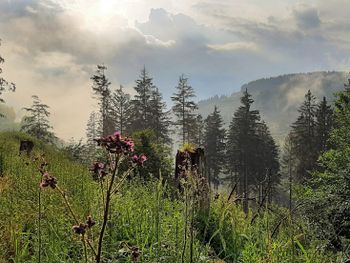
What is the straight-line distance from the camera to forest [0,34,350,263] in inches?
120

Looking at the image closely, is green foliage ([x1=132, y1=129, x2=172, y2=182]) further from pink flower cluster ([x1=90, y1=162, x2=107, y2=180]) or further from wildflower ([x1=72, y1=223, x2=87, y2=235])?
wildflower ([x1=72, y1=223, x2=87, y2=235])

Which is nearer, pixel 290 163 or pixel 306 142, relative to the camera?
pixel 290 163

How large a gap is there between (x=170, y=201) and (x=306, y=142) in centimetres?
5245

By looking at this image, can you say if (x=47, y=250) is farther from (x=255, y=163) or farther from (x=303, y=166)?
(x=255, y=163)

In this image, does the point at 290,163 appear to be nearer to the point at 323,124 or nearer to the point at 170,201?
the point at 170,201

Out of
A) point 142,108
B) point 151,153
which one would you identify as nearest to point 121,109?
point 142,108

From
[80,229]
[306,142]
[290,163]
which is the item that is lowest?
[80,229]

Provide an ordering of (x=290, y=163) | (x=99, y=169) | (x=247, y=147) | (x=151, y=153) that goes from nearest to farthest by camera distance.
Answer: (x=99, y=169)
(x=290, y=163)
(x=151, y=153)
(x=247, y=147)

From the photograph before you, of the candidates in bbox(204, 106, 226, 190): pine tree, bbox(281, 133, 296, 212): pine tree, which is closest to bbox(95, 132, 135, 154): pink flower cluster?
bbox(281, 133, 296, 212): pine tree

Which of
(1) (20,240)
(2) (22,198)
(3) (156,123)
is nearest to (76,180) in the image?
(2) (22,198)

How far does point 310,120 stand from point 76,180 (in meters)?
55.5

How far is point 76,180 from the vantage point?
9.18 meters

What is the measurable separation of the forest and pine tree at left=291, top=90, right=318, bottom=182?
239mm

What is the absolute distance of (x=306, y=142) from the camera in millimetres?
57688
